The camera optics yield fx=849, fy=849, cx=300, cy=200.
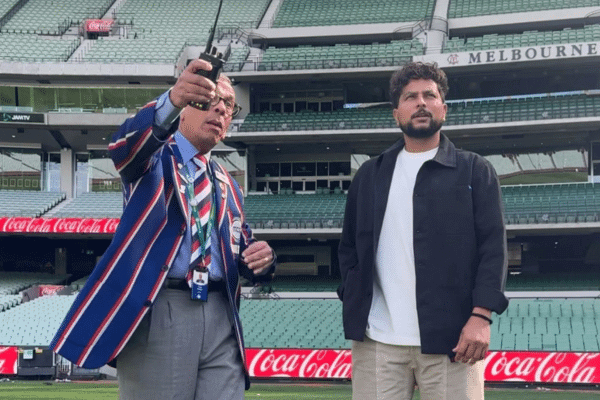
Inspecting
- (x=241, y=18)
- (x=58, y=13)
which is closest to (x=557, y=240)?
(x=241, y=18)

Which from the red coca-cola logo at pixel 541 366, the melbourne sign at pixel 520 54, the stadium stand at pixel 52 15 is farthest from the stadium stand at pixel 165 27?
the red coca-cola logo at pixel 541 366

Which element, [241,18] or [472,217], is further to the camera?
[241,18]

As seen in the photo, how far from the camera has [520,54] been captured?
33.7m

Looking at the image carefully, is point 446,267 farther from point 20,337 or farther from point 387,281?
point 20,337

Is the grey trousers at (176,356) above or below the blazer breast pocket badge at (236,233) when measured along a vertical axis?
below

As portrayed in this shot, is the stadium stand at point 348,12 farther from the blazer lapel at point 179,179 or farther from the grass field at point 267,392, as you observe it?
the blazer lapel at point 179,179

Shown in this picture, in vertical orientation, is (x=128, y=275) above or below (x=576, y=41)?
below

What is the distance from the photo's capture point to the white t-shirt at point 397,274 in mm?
4559

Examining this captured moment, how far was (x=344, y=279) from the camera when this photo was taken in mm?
4852

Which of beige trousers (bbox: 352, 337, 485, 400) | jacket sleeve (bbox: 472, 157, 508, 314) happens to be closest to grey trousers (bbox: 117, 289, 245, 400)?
beige trousers (bbox: 352, 337, 485, 400)

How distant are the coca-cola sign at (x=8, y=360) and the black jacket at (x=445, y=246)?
2070 cm

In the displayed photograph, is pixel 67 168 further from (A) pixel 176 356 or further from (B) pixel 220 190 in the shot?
(A) pixel 176 356

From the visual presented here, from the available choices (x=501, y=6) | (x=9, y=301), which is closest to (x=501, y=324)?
(x=9, y=301)

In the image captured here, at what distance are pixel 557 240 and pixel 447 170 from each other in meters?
31.7
